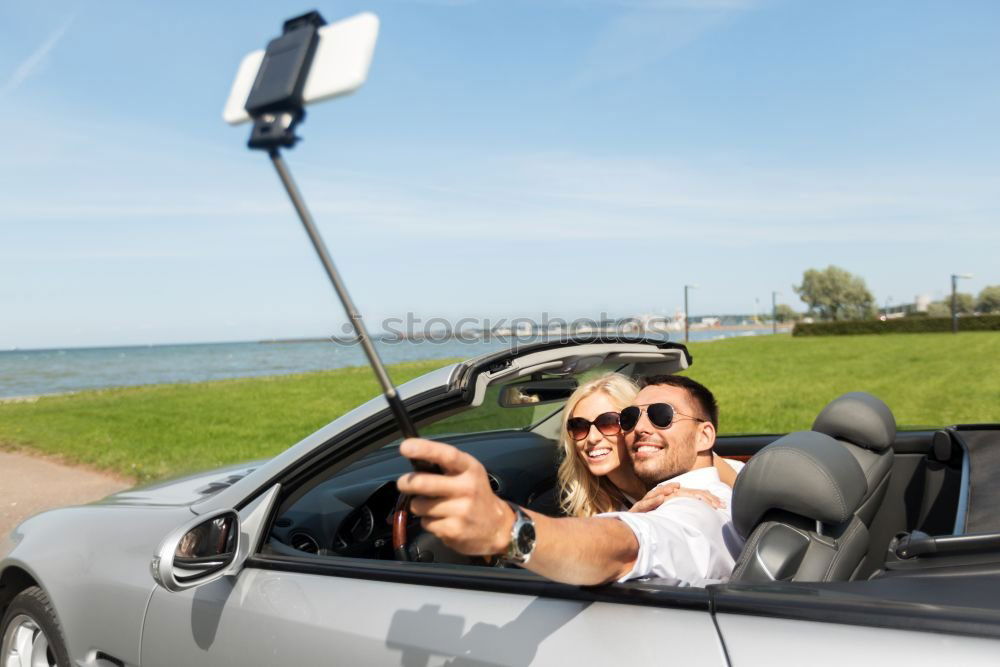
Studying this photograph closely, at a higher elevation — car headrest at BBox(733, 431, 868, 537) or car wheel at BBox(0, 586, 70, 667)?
car headrest at BBox(733, 431, 868, 537)

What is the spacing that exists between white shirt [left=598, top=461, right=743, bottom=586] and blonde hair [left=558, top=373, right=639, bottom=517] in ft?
1.86

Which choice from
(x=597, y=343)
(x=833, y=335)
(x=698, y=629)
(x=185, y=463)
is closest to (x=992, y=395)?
(x=185, y=463)

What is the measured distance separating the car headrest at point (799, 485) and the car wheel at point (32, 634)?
2.36m

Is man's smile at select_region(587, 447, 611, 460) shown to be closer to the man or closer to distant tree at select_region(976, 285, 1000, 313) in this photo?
the man

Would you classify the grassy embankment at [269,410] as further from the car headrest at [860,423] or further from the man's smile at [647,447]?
the car headrest at [860,423]

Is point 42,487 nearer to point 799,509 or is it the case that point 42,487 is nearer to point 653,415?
point 653,415

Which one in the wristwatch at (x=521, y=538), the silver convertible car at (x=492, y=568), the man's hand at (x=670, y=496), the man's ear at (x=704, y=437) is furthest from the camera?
the man's ear at (x=704, y=437)

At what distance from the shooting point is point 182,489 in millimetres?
3104

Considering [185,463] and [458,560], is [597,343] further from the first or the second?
[185,463]

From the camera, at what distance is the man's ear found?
2664 millimetres

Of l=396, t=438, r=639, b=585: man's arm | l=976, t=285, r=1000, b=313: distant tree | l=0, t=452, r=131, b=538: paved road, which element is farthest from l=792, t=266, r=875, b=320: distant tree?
l=396, t=438, r=639, b=585: man's arm

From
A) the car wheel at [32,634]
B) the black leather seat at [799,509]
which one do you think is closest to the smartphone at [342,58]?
the black leather seat at [799,509]

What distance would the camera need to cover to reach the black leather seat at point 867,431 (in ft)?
8.32

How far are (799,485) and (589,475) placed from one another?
3.45 ft
